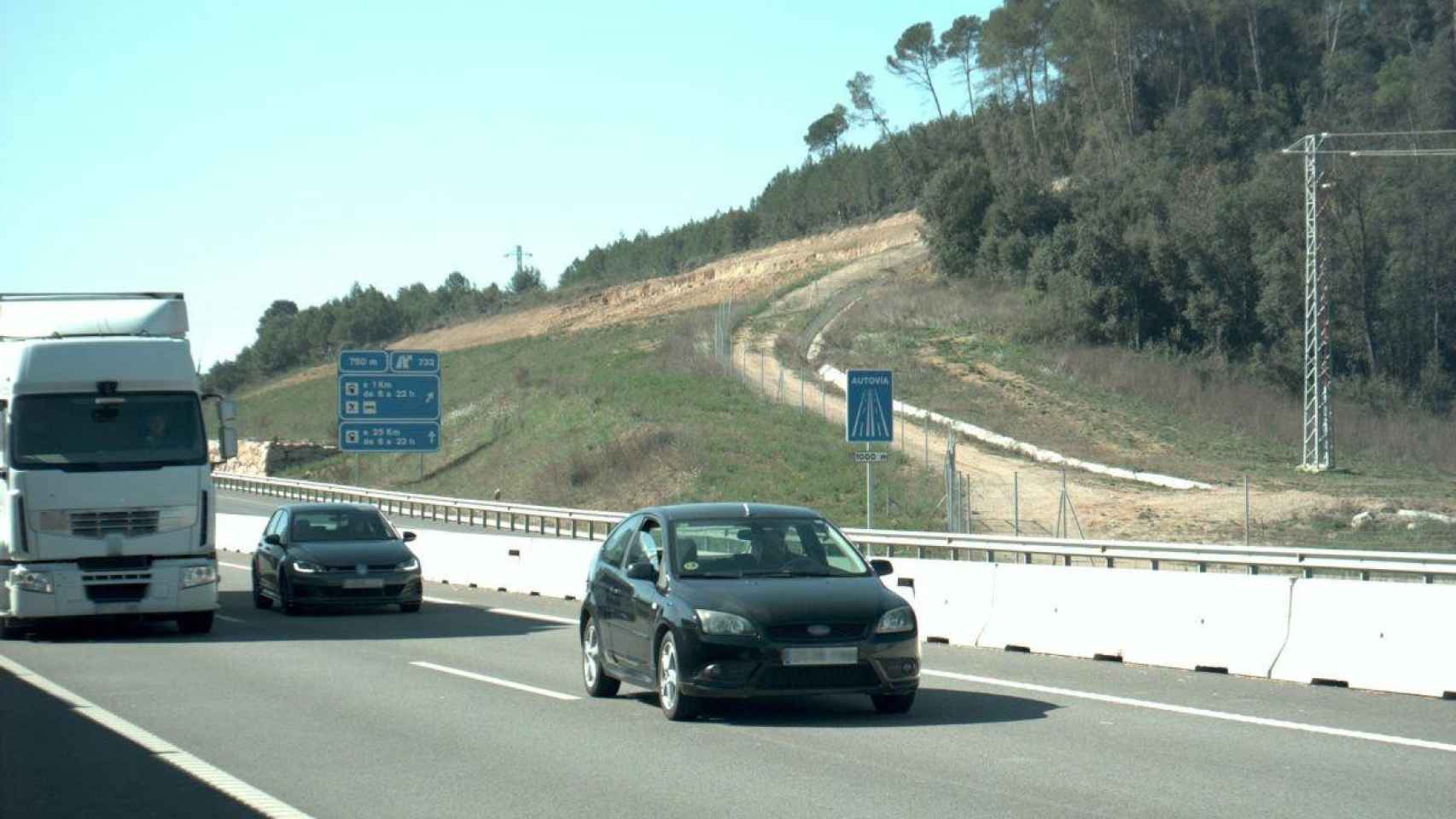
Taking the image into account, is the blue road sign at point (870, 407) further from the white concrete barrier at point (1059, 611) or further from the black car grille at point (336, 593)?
the white concrete barrier at point (1059, 611)

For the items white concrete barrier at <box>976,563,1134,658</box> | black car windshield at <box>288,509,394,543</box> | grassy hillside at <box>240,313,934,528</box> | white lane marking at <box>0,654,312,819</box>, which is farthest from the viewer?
grassy hillside at <box>240,313,934,528</box>

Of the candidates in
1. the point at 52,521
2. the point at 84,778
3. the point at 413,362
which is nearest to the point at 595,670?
the point at 84,778

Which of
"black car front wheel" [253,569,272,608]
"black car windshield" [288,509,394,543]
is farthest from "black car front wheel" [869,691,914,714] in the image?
"black car front wheel" [253,569,272,608]

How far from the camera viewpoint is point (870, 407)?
26.2 meters

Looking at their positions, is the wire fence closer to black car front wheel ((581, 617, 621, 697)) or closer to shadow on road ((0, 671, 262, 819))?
black car front wheel ((581, 617, 621, 697))

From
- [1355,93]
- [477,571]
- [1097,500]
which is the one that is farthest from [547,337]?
[477,571]

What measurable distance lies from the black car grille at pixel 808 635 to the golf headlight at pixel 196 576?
34.5ft

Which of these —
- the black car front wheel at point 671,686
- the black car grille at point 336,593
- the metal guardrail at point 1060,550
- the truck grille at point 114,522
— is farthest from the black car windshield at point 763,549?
the black car grille at point 336,593

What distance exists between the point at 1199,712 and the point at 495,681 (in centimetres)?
609

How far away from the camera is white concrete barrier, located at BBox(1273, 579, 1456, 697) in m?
13.1

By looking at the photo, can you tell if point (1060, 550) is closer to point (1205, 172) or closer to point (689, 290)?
point (1205, 172)

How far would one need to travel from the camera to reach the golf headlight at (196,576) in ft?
65.1

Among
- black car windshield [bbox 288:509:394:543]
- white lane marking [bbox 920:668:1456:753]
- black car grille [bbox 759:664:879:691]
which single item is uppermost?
black car windshield [bbox 288:509:394:543]

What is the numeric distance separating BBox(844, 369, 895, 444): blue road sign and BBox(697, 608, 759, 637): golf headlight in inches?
565
